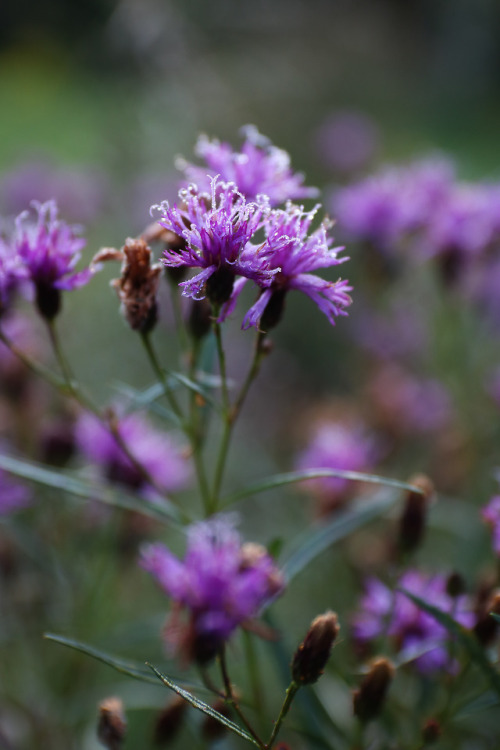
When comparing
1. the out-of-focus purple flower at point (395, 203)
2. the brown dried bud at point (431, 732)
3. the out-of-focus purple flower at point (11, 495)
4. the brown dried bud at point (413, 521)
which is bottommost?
the brown dried bud at point (431, 732)

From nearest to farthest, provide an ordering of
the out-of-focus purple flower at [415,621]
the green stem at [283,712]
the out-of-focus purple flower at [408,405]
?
the green stem at [283,712], the out-of-focus purple flower at [415,621], the out-of-focus purple flower at [408,405]

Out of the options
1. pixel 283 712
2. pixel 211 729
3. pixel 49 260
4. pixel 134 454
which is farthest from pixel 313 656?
pixel 134 454

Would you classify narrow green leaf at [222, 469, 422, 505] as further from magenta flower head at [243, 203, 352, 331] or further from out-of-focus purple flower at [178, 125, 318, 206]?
out-of-focus purple flower at [178, 125, 318, 206]

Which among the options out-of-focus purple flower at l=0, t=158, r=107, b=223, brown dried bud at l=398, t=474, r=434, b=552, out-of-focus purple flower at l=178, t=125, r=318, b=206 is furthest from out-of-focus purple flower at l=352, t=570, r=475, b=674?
out-of-focus purple flower at l=0, t=158, r=107, b=223

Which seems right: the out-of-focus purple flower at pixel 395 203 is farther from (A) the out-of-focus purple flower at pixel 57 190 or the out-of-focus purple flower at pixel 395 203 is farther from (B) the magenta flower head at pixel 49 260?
(A) the out-of-focus purple flower at pixel 57 190

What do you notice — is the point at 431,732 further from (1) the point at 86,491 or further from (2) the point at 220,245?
(2) the point at 220,245

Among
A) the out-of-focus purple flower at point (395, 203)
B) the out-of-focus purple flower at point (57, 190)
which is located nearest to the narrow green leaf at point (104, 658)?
the out-of-focus purple flower at point (395, 203)

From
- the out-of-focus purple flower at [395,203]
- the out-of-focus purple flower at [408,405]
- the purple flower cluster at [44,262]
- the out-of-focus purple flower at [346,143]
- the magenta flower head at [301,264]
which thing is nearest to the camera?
the magenta flower head at [301,264]
